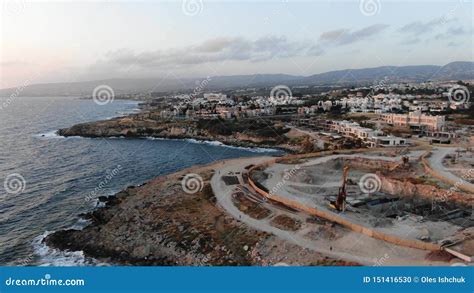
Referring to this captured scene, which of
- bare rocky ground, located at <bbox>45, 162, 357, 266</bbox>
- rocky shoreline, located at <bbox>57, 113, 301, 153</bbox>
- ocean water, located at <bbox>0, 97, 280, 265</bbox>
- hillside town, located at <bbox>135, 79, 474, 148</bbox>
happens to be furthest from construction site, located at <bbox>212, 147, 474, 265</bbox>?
rocky shoreline, located at <bbox>57, 113, 301, 153</bbox>

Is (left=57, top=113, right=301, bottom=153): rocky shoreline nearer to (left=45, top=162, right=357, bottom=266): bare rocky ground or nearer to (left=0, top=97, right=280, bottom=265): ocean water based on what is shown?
(left=0, top=97, right=280, bottom=265): ocean water

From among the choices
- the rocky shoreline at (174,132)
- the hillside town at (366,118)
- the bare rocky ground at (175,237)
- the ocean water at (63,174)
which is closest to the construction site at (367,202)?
the bare rocky ground at (175,237)

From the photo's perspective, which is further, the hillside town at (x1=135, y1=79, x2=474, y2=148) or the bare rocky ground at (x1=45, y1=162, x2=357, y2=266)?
the hillside town at (x1=135, y1=79, x2=474, y2=148)

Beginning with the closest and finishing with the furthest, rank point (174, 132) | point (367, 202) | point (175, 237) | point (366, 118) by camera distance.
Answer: point (175, 237) < point (367, 202) < point (366, 118) < point (174, 132)

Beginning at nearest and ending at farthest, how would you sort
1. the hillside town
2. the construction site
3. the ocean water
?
the construction site < the ocean water < the hillside town

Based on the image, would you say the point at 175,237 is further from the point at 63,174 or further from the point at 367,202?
the point at 63,174

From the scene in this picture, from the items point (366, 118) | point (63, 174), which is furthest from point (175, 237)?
point (366, 118)
